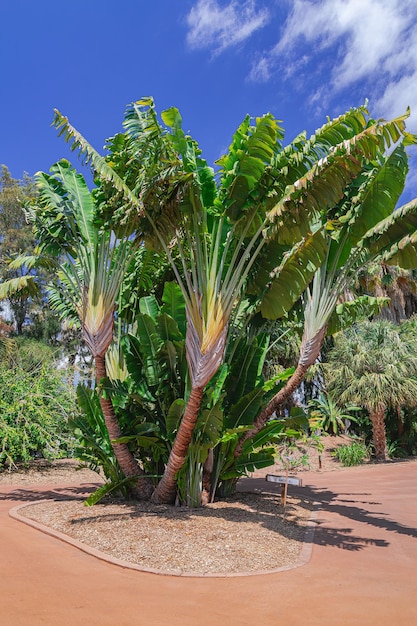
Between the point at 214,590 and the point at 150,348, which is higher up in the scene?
the point at 150,348

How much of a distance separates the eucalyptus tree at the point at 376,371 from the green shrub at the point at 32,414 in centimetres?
1235

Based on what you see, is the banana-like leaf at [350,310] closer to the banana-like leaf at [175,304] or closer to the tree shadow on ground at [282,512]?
the banana-like leaf at [175,304]

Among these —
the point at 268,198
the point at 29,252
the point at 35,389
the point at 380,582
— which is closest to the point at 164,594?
the point at 380,582

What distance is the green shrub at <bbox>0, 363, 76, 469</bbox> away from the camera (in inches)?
560

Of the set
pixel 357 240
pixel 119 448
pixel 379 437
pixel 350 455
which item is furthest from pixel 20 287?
pixel 379 437

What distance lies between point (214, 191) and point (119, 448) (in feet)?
16.5

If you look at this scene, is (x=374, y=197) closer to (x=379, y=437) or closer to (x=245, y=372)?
(x=245, y=372)

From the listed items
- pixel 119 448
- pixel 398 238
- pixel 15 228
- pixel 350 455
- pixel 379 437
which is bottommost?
pixel 119 448

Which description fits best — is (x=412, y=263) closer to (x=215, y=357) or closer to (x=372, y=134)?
(x=372, y=134)

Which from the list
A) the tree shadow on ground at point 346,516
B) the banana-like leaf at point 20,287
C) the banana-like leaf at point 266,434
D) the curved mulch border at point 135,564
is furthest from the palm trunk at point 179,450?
the banana-like leaf at point 20,287

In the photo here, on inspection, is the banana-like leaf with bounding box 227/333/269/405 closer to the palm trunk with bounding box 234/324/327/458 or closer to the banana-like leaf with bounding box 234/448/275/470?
the palm trunk with bounding box 234/324/327/458

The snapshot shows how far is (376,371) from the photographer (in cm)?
2198

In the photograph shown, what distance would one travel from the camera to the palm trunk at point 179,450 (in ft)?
25.2

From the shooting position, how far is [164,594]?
4.91 metres
